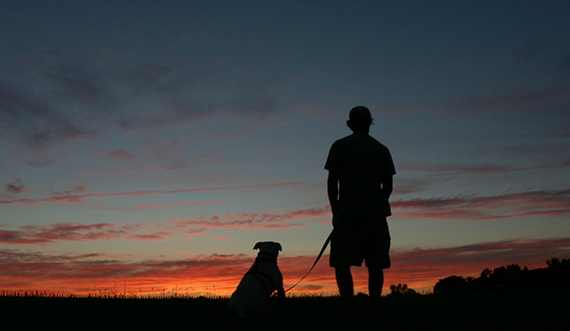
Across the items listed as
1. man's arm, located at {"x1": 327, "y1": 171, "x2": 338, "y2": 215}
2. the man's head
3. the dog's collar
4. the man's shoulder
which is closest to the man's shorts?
man's arm, located at {"x1": 327, "y1": 171, "x2": 338, "y2": 215}

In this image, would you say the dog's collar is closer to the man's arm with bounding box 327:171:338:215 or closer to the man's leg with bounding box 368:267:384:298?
the man's arm with bounding box 327:171:338:215

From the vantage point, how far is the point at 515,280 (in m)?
13.1

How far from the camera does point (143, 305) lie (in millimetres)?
10148

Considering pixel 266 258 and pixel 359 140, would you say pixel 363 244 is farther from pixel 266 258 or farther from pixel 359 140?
pixel 266 258

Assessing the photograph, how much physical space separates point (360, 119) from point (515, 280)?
331 inches

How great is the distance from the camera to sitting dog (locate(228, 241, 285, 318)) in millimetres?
7767

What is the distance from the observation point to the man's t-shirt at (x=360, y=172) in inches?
276

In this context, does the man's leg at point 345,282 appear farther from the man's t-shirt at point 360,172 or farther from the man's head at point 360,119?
the man's head at point 360,119

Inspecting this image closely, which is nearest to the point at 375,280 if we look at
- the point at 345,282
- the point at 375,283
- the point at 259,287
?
the point at 375,283

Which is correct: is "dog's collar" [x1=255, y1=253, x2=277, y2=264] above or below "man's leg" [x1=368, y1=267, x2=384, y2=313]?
above

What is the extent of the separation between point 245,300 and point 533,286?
8854 millimetres

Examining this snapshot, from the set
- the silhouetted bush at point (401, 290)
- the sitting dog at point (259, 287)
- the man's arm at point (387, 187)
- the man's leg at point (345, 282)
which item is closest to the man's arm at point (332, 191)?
the man's arm at point (387, 187)

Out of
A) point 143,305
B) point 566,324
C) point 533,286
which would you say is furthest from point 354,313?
point 533,286

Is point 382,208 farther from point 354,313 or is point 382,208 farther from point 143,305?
point 143,305
